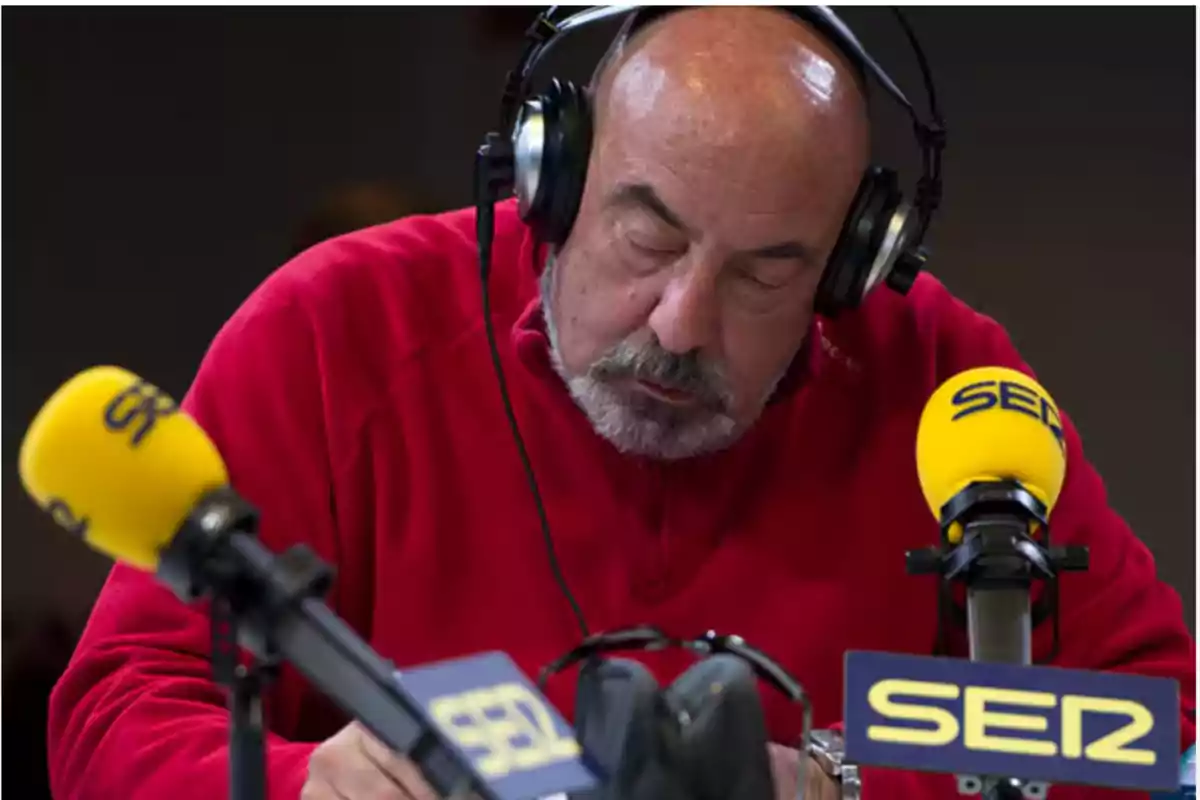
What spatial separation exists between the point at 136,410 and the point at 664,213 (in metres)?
0.59

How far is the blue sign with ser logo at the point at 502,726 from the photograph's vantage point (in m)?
0.75

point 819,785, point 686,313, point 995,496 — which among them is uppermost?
point 686,313

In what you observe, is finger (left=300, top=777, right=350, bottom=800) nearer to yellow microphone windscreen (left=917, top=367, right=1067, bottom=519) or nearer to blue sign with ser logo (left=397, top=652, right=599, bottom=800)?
blue sign with ser logo (left=397, top=652, right=599, bottom=800)

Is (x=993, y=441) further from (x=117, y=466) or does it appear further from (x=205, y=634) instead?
(x=205, y=634)

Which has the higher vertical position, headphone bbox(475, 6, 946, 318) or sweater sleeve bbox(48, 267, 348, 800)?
headphone bbox(475, 6, 946, 318)

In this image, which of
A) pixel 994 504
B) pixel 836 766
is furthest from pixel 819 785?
pixel 994 504

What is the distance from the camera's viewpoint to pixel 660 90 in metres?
1.33

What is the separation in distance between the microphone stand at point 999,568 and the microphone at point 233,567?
24 centimetres

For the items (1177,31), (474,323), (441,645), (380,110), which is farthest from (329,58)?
(1177,31)

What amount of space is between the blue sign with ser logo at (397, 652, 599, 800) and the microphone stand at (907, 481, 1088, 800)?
0.23 m

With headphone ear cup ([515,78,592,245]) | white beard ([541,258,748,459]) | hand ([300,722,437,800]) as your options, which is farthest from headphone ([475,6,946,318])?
hand ([300,722,437,800])

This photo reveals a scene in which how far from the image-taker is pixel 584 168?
53.8 inches

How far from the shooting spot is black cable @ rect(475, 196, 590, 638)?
1395mm

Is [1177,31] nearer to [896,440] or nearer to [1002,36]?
[1002,36]
